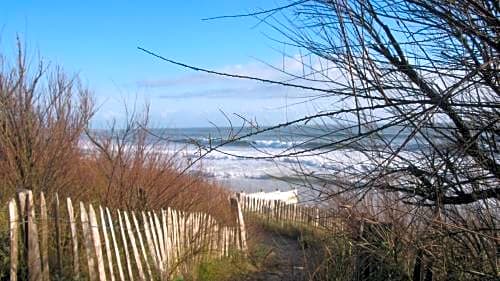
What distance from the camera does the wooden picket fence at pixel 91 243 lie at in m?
5.54

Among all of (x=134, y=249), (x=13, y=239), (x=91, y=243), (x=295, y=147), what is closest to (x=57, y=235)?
(x=91, y=243)

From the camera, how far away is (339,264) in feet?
18.7

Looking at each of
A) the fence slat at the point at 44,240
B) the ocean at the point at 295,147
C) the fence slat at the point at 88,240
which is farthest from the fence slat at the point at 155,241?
the ocean at the point at 295,147

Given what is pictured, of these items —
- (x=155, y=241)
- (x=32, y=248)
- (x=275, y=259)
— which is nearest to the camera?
(x=32, y=248)

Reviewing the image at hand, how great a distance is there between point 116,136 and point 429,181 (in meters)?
7.80

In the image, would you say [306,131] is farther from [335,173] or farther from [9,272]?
[9,272]

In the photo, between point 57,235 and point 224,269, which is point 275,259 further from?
point 57,235

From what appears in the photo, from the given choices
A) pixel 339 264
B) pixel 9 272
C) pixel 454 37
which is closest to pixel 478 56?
pixel 454 37

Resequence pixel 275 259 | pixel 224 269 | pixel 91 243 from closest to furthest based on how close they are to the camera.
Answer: pixel 91 243
pixel 224 269
pixel 275 259

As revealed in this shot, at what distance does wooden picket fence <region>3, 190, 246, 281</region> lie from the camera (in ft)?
18.2

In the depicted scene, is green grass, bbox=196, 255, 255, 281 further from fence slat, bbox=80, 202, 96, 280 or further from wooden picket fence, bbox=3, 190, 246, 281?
fence slat, bbox=80, 202, 96, 280

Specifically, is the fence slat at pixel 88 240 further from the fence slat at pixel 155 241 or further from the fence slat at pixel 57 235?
the fence slat at pixel 155 241

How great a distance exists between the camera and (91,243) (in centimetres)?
603

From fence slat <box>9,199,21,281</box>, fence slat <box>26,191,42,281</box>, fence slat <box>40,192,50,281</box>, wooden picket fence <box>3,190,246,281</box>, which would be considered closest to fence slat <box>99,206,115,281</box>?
wooden picket fence <box>3,190,246,281</box>
